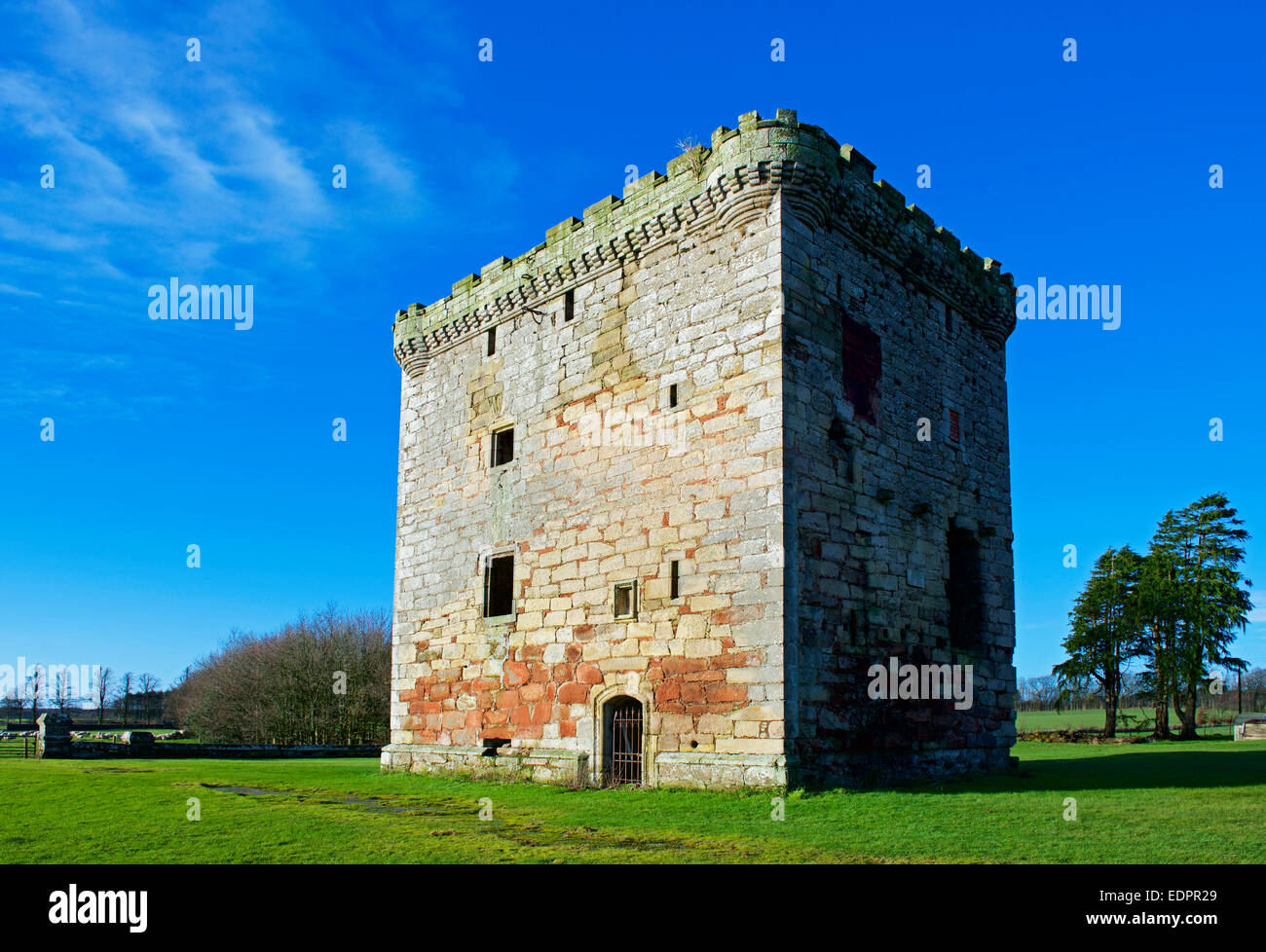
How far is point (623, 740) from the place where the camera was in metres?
14.4

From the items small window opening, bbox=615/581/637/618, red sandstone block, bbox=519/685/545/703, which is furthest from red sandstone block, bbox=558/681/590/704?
small window opening, bbox=615/581/637/618

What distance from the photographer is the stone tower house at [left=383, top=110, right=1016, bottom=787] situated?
1300 cm

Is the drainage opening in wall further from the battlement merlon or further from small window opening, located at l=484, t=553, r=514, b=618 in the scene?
the battlement merlon

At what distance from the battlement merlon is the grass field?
8.77 meters

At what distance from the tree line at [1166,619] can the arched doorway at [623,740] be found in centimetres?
3033

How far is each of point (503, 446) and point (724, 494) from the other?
20.1ft

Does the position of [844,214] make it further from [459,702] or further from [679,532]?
[459,702]

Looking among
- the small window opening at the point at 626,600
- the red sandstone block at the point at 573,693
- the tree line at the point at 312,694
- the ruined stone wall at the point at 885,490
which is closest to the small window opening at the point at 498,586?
the red sandstone block at the point at 573,693

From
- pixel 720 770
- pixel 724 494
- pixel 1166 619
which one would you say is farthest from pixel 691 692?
pixel 1166 619

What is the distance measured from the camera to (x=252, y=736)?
4531 cm

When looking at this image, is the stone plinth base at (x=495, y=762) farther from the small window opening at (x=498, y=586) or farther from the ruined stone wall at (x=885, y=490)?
the ruined stone wall at (x=885, y=490)

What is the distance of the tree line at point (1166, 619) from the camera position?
119 feet
